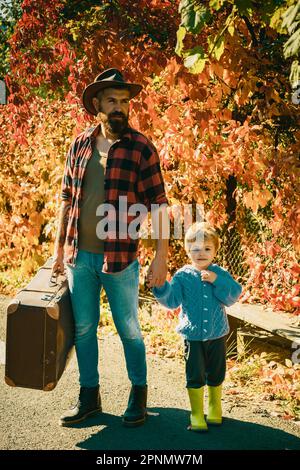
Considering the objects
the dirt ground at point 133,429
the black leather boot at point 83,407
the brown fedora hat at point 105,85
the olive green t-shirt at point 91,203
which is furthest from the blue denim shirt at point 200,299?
the brown fedora hat at point 105,85

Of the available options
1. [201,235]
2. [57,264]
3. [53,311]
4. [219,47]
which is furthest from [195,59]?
[53,311]

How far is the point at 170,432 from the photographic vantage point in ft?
11.2

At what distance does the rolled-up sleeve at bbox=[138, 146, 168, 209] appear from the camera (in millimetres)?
3416

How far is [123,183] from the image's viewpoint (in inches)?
133

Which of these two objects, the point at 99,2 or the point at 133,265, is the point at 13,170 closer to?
the point at 99,2

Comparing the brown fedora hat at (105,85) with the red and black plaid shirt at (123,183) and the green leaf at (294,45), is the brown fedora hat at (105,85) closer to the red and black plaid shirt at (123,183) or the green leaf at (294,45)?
the red and black plaid shirt at (123,183)

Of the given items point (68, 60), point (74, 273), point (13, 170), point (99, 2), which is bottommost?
point (74, 273)

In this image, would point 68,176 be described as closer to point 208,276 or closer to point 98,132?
point 98,132

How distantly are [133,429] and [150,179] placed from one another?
145 cm

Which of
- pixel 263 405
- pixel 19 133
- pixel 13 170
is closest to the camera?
pixel 263 405

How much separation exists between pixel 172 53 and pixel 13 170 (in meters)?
3.70

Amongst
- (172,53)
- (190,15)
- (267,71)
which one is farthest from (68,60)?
(190,15)

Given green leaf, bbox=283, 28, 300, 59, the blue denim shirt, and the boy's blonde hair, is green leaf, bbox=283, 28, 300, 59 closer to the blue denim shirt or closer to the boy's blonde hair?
the boy's blonde hair

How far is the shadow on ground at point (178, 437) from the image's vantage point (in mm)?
3264
